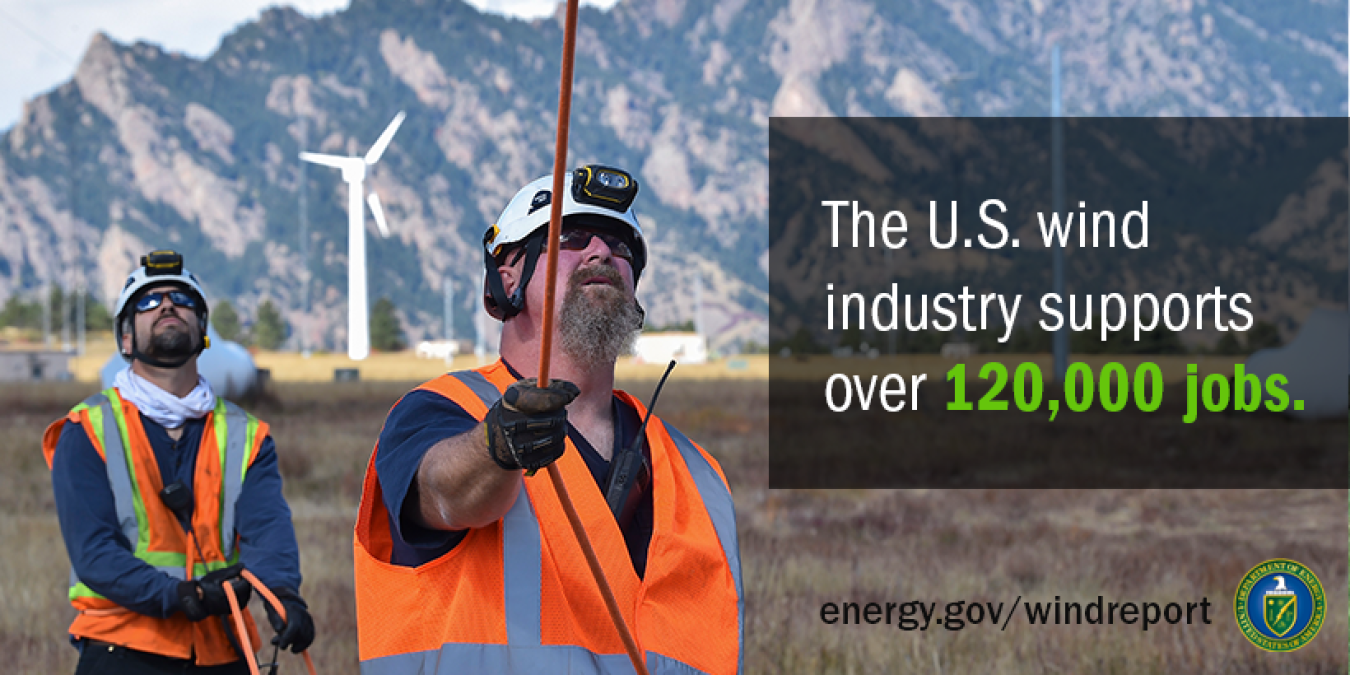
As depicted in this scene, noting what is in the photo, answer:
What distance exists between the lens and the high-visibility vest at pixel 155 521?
4254mm

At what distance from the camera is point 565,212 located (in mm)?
2859

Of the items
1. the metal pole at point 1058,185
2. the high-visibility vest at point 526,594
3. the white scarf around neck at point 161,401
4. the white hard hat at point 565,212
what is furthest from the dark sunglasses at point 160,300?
the metal pole at point 1058,185

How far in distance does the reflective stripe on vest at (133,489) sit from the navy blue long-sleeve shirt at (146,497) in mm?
32

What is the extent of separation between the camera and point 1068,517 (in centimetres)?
1543

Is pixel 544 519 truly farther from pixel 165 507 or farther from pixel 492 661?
pixel 165 507

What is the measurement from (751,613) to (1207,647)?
11.2 ft

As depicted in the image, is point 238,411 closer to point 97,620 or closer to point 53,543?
point 97,620

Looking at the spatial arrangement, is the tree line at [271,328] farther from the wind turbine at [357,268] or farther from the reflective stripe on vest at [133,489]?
the reflective stripe on vest at [133,489]

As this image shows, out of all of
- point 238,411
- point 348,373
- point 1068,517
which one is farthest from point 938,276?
point 238,411

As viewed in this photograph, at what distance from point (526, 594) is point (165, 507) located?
2.37 m

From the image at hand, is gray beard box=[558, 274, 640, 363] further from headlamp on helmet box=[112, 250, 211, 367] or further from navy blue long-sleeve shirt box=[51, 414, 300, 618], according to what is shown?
headlamp on helmet box=[112, 250, 211, 367]

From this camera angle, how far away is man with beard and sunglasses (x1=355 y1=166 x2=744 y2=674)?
2.56 m

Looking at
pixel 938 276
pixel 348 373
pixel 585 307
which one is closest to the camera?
pixel 585 307

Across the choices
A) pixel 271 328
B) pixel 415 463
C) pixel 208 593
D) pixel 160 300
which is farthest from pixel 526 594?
pixel 271 328
